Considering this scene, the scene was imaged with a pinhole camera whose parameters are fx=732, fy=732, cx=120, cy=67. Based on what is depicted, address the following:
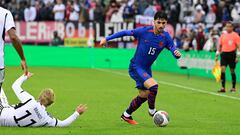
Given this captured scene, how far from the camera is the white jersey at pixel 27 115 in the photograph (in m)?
13.0

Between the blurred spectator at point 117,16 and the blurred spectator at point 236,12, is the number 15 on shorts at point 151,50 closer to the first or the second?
the blurred spectator at point 236,12

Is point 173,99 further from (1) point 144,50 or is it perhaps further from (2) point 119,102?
(1) point 144,50

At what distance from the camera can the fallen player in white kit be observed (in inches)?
513

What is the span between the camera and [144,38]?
15047 mm

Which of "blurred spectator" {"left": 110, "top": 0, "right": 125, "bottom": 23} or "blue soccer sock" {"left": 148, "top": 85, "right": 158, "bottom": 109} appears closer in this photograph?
"blue soccer sock" {"left": 148, "top": 85, "right": 158, "bottom": 109}

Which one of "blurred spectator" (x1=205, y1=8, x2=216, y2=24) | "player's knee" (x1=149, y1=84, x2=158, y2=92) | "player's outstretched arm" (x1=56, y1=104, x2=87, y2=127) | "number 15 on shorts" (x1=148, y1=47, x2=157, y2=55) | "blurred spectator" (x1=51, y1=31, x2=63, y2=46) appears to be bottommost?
"blurred spectator" (x1=51, y1=31, x2=63, y2=46)

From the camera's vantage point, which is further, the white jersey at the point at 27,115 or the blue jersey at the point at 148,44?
the blue jersey at the point at 148,44

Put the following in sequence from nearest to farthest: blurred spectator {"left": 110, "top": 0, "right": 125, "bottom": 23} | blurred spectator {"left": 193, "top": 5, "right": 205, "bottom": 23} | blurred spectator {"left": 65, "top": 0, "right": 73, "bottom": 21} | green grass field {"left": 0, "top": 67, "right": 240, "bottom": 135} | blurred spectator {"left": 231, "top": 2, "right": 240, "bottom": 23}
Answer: green grass field {"left": 0, "top": 67, "right": 240, "bottom": 135}
blurred spectator {"left": 231, "top": 2, "right": 240, "bottom": 23}
blurred spectator {"left": 193, "top": 5, "right": 205, "bottom": 23}
blurred spectator {"left": 110, "top": 0, "right": 125, "bottom": 23}
blurred spectator {"left": 65, "top": 0, "right": 73, "bottom": 21}

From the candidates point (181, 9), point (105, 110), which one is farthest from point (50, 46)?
point (105, 110)

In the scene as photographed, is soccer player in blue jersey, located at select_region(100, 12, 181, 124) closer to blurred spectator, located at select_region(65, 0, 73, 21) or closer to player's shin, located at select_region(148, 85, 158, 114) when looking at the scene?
player's shin, located at select_region(148, 85, 158, 114)

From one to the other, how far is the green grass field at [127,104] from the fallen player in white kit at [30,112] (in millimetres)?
217

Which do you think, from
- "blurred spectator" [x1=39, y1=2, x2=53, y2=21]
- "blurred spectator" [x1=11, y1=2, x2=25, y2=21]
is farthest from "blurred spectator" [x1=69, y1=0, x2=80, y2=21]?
"blurred spectator" [x1=11, y1=2, x2=25, y2=21]

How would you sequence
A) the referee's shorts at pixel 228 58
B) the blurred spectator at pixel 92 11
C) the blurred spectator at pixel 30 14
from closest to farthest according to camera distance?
1. the referee's shorts at pixel 228 58
2. the blurred spectator at pixel 30 14
3. the blurred spectator at pixel 92 11

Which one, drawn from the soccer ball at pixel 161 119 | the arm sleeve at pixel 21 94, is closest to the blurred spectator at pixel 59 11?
the soccer ball at pixel 161 119
